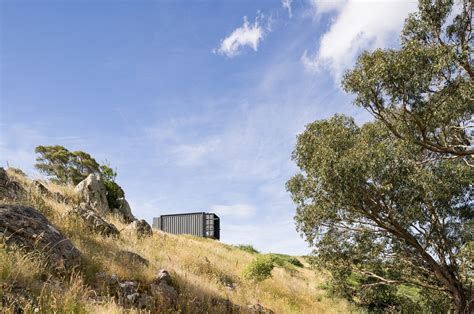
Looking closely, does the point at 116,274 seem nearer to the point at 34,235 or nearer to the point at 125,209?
the point at 34,235

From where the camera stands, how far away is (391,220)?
12883mm

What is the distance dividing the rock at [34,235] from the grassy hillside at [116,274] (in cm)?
28

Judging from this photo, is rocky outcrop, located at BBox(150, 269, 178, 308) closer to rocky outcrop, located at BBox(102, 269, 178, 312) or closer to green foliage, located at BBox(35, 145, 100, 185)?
rocky outcrop, located at BBox(102, 269, 178, 312)

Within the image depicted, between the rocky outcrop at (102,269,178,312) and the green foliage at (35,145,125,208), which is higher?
the green foliage at (35,145,125,208)

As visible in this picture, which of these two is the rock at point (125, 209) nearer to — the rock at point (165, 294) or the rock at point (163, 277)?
the rock at point (163, 277)

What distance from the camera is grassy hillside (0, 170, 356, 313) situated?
5098 millimetres

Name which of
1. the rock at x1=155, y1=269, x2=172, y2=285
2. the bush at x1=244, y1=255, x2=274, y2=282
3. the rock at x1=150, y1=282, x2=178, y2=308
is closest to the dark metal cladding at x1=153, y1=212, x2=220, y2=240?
the bush at x1=244, y1=255, x2=274, y2=282

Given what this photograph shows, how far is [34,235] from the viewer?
639 centimetres

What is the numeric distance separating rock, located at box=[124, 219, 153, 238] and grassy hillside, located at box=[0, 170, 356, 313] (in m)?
0.51

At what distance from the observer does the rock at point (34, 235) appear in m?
6.31

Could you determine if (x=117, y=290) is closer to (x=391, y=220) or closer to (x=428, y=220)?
(x=391, y=220)

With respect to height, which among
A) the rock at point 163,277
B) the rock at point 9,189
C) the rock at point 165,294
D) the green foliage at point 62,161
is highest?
the green foliage at point 62,161

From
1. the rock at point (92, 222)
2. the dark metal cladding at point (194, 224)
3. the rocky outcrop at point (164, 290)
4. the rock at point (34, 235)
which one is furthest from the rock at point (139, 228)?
the dark metal cladding at point (194, 224)

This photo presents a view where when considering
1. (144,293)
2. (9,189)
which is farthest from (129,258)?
(9,189)
